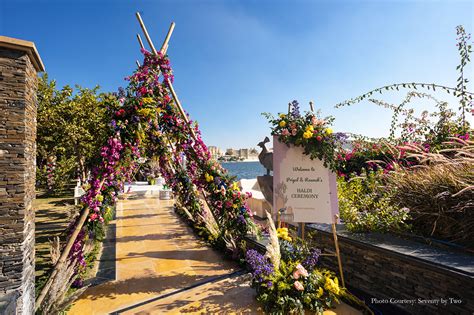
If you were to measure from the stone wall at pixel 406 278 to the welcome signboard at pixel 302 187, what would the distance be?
483 millimetres

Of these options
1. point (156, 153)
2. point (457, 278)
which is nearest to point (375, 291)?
point (457, 278)

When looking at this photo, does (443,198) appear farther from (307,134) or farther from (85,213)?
(85,213)

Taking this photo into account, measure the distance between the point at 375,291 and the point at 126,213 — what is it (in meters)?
7.23

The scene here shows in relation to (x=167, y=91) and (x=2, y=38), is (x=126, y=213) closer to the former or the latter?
(x=167, y=91)

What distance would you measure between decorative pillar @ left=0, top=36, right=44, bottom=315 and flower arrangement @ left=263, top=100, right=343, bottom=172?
8.67 feet

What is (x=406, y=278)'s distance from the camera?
2.31 meters

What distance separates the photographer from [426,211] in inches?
114

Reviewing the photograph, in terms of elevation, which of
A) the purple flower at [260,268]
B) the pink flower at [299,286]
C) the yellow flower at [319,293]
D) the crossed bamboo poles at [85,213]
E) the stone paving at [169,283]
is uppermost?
the crossed bamboo poles at [85,213]

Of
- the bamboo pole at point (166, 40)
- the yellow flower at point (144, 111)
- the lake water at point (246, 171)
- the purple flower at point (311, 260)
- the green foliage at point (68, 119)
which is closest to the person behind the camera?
the purple flower at point (311, 260)

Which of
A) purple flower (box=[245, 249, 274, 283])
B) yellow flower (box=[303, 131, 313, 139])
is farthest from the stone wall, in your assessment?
yellow flower (box=[303, 131, 313, 139])

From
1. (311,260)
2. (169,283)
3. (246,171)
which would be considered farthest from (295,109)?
(246,171)

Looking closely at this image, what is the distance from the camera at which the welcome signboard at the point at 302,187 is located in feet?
9.45

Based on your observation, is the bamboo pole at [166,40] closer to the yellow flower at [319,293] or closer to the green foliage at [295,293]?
the green foliage at [295,293]

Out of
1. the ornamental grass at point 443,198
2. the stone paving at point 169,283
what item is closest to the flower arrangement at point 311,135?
the ornamental grass at point 443,198
